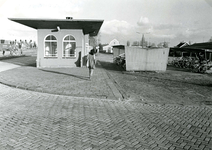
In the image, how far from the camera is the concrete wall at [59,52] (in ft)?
54.1

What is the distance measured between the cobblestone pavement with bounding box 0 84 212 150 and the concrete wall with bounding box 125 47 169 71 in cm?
959

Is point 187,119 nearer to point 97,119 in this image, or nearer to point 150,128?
point 150,128

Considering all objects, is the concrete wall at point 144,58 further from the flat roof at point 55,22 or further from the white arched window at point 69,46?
the white arched window at point 69,46

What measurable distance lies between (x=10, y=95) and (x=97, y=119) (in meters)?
4.24

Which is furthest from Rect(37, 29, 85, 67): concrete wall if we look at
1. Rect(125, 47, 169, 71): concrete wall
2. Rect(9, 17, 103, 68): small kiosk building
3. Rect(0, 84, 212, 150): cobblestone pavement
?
Rect(0, 84, 212, 150): cobblestone pavement

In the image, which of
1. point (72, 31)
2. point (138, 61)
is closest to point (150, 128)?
point (138, 61)

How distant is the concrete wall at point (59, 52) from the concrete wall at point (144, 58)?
14.3 feet

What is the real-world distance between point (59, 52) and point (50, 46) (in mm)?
939

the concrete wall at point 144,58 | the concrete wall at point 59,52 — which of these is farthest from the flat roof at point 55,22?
the concrete wall at point 144,58

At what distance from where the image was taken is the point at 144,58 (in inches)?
637

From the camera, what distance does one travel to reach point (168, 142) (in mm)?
3883

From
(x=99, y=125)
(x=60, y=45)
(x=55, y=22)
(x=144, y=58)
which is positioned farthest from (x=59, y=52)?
(x=99, y=125)

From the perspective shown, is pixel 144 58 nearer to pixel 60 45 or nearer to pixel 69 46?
pixel 69 46

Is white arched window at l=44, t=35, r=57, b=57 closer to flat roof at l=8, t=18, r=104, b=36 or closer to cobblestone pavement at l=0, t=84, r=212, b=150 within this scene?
flat roof at l=8, t=18, r=104, b=36
